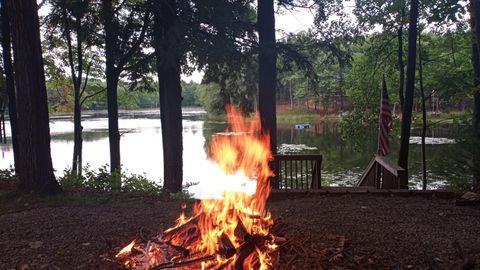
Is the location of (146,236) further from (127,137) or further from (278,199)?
(127,137)

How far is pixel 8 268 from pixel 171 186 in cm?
738

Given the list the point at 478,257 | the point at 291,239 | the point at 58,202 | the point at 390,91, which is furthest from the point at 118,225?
the point at 390,91

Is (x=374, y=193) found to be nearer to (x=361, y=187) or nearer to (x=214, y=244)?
(x=361, y=187)

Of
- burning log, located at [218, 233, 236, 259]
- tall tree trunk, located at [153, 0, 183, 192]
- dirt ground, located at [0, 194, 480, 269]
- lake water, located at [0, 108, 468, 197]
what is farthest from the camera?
lake water, located at [0, 108, 468, 197]

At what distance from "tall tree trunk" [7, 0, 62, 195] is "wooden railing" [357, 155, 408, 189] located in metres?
7.49

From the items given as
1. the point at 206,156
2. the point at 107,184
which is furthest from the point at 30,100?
the point at 206,156

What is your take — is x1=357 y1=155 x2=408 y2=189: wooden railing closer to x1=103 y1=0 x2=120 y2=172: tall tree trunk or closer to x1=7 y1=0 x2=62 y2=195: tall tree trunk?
x1=7 y1=0 x2=62 y2=195: tall tree trunk

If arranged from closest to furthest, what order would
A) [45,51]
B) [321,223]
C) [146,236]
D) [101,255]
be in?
1. [101,255]
2. [146,236]
3. [321,223]
4. [45,51]

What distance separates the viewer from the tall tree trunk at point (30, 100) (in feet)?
23.3

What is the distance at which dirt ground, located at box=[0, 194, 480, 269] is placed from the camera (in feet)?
13.1

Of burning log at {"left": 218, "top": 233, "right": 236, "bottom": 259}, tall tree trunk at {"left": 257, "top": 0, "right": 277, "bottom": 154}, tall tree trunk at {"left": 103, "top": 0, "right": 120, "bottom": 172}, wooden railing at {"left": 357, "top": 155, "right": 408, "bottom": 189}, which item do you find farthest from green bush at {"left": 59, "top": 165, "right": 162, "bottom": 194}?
wooden railing at {"left": 357, "top": 155, "right": 408, "bottom": 189}

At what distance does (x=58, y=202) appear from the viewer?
6.97 meters

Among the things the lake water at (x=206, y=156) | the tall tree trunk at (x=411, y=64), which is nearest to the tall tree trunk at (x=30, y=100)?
the lake water at (x=206, y=156)

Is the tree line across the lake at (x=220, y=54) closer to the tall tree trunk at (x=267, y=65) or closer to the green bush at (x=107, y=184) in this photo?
the tall tree trunk at (x=267, y=65)
